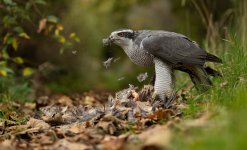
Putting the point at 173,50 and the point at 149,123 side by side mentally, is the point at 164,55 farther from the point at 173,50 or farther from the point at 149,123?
the point at 149,123

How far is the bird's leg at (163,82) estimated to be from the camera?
5.87 m

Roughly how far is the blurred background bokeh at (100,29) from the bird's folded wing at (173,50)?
8.92 ft

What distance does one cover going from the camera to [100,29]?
1318 cm

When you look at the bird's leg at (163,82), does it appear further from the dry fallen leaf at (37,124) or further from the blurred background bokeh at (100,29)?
the blurred background bokeh at (100,29)

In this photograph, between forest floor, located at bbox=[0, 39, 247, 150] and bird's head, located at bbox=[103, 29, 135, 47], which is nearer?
forest floor, located at bbox=[0, 39, 247, 150]

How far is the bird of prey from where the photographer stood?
5.82 m

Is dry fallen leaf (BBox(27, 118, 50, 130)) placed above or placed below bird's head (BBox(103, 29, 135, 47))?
below

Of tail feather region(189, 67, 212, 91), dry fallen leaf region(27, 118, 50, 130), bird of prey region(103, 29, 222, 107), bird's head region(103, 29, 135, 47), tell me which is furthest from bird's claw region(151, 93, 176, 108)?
dry fallen leaf region(27, 118, 50, 130)

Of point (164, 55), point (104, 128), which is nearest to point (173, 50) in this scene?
point (164, 55)

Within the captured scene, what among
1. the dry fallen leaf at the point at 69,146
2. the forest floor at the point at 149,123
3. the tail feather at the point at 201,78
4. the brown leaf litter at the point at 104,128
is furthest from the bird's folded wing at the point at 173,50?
the dry fallen leaf at the point at 69,146

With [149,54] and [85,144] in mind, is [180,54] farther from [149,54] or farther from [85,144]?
[85,144]

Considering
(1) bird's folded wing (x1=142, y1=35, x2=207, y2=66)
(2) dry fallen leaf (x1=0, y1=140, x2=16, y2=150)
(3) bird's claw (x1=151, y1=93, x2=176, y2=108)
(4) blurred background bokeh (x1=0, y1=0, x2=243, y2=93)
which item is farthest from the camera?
(4) blurred background bokeh (x1=0, y1=0, x2=243, y2=93)

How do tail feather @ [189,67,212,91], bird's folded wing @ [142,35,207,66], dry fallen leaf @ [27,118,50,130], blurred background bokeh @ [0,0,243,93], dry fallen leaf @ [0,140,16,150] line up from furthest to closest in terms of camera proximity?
blurred background bokeh @ [0,0,243,93] < tail feather @ [189,67,212,91] < bird's folded wing @ [142,35,207,66] < dry fallen leaf @ [27,118,50,130] < dry fallen leaf @ [0,140,16,150]

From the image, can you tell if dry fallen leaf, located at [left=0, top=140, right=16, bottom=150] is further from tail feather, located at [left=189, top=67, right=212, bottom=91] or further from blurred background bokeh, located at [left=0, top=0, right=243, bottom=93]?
blurred background bokeh, located at [left=0, top=0, right=243, bottom=93]
